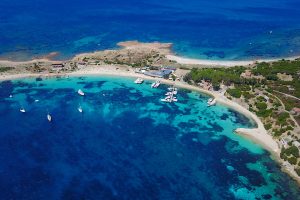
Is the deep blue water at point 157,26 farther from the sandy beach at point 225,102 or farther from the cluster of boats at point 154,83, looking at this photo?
the cluster of boats at point 154,83

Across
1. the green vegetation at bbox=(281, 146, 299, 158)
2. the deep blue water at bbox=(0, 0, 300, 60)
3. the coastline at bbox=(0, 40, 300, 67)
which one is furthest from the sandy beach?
the deep blue water at bbox=(0, 0, 300, 60)

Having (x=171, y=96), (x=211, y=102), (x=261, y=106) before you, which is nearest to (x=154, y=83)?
(x=171, y=96)

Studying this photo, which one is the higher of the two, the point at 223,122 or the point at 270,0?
the point at 270,0

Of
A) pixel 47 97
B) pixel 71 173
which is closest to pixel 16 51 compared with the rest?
pixel 47 97

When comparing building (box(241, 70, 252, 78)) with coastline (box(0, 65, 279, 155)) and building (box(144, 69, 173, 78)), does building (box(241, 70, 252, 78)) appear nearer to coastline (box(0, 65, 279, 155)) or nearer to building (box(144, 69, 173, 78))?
coastline (box(0, 65, 279, 155))

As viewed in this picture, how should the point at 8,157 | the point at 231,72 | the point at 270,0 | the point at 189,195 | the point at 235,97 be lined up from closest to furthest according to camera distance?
the point at 189,195
the point at 8,157
the point at 235,97
the point at 231,72
the point at 270,0

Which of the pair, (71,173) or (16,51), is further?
(16,51)

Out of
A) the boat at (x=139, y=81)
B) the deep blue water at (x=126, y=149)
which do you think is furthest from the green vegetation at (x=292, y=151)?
the boat at (x=139, y=81)

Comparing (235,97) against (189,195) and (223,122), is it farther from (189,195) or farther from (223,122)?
(189,195)
